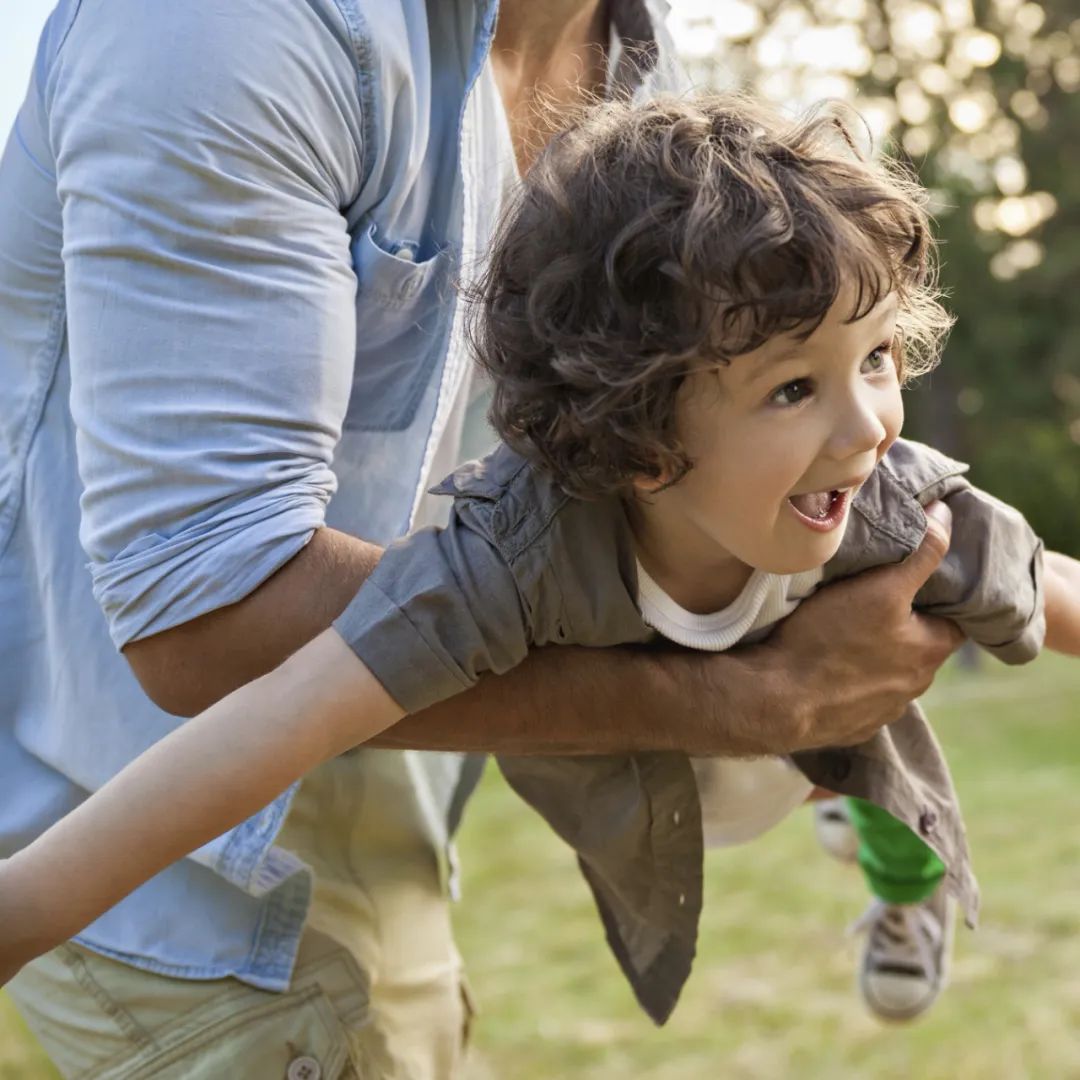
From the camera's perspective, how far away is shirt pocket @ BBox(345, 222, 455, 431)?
1771mm

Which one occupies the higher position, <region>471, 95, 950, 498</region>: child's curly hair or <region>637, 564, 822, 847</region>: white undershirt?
<region>471, 95, 950, 498</region>: child's curly hair

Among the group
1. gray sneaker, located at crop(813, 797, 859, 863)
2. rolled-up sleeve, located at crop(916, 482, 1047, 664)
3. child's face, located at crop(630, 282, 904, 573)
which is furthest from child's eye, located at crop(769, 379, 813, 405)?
gray sneaker, located at crop(813, 797, 859, 863)

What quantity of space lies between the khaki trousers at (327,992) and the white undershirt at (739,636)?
39 cm

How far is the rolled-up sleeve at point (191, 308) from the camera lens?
1.53 metres

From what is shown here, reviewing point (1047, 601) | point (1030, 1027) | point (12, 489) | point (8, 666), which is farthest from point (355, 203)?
point (1030, 1027)

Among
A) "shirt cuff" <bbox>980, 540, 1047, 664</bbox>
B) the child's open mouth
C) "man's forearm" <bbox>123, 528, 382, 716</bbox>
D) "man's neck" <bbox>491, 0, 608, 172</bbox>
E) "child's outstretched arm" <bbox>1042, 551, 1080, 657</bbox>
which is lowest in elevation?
"child's outstretched arm" <bbox>1042, 551, 1080, 657</bbox>

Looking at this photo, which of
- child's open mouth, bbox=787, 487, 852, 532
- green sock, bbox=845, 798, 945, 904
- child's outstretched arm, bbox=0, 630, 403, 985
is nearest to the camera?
child's outstretched arm, bbox=0, 630, 403, 985

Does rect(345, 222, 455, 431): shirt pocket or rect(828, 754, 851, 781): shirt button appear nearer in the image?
rect(345, 222, 455, 431): shirt pocket

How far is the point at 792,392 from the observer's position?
144 centimetres

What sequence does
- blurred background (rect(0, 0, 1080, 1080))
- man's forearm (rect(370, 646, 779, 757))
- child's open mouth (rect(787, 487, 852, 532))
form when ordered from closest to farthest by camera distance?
child's open mouth (rect(787, 487, 852, 532))
man's forearm (rect(370, 646, 779, 757))
blurred background (rect(0, 0, 1080, 1080))

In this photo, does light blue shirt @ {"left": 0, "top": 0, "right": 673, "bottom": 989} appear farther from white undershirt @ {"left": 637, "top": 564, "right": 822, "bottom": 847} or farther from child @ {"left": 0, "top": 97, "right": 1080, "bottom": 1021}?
white undershirt @ {"left": 637, "top": 564, "right": 822, "bottom": 847}

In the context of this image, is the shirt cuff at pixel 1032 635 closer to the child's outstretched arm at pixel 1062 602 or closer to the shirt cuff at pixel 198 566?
the child's outstretched arm at pixel 1062 602

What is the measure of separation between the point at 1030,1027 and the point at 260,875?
90.5 inches

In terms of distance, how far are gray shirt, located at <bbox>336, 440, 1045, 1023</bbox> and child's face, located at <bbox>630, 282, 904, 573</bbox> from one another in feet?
0.45
